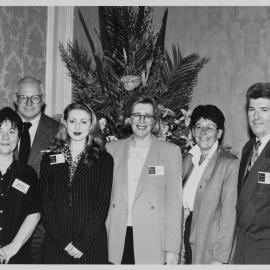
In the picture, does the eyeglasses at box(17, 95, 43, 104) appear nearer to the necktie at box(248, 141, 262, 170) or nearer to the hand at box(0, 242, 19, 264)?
the hand at box(0, 242, 19, 264)

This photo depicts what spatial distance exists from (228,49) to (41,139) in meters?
2.28

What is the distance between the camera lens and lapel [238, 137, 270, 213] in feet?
9.14

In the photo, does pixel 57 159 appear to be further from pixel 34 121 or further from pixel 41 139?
pixel 34 121

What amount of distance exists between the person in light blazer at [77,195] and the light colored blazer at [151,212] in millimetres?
100

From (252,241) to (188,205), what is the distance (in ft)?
1.98

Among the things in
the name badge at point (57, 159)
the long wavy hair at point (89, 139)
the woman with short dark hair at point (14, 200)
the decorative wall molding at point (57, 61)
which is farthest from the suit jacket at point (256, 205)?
the decorative wall molding at point (57, 61)

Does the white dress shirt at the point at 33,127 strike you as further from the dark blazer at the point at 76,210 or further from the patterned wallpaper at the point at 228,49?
the patterned wallpaper at the point at 228,49

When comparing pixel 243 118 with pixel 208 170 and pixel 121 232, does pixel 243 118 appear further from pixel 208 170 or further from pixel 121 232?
pixel 121 232

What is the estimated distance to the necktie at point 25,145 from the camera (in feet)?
10.8

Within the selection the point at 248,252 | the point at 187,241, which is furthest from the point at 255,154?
the point at 187,241

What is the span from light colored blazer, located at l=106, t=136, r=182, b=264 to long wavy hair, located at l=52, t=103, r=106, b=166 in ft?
0.73

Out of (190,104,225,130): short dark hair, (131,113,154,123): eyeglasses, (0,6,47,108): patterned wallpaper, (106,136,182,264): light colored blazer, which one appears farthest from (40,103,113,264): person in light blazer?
(0,6,47,108): patterned wallpaper

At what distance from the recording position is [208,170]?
3.08 m

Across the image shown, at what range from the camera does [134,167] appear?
302cm
